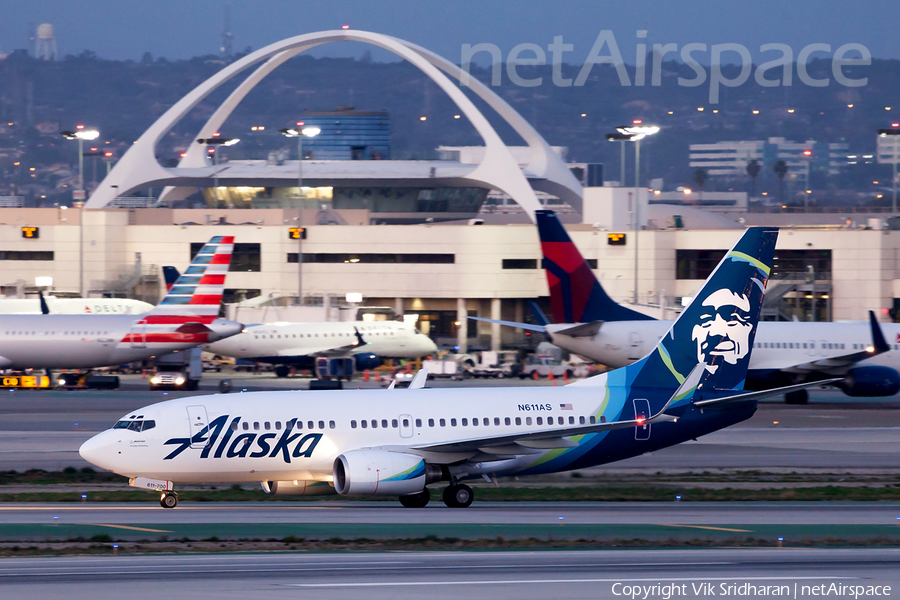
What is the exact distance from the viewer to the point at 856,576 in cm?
1800

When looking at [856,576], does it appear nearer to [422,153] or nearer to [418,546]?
[418,546]

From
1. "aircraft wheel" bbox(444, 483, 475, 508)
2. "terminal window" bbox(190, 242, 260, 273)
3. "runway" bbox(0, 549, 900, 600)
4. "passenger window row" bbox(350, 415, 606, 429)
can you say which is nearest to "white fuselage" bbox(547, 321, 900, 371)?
"passenger window row" bbox(350, 415, 606, 429)

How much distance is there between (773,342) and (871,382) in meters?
4.97

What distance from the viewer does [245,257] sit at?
93.1 metres

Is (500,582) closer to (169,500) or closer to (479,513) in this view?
(479,513)

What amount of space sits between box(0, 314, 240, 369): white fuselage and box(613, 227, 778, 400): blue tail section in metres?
35.3

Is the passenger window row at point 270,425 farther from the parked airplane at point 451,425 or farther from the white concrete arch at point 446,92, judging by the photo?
the white concrete arch at point 446,92

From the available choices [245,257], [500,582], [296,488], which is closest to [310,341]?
[245,257]

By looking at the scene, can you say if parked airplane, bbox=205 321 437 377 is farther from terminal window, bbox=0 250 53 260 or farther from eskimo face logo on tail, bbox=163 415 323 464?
eskimo face logo on tail, bbox=163 415 323 464

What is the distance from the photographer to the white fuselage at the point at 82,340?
60.3 meters

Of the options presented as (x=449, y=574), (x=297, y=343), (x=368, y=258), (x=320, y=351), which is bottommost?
(x=449, y=574)

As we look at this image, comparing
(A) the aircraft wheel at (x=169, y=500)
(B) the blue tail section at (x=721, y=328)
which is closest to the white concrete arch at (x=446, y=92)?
(B) the blue tail section at (x=721, y=328)

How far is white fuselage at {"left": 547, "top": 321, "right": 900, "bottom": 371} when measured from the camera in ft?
179

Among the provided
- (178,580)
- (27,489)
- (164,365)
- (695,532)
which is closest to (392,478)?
(695,532)
